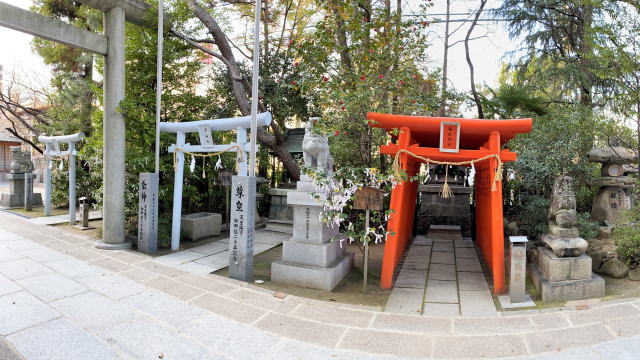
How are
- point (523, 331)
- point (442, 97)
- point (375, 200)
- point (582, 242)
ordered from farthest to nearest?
point (442, 97) < point (375, 200) < point (582, 242) < point (523, 331)

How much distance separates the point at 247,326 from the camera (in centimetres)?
400

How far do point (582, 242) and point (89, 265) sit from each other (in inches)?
305

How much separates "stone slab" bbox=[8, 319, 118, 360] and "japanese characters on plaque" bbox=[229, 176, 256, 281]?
229 cm

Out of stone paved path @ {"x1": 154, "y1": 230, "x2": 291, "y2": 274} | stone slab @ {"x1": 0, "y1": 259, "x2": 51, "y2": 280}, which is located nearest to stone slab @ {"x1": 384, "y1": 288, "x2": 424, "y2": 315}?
stone paved path @ {"x1": 154, "y1": 230, "x2": 291, "y2": 274}

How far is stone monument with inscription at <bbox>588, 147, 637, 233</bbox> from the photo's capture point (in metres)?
6.79

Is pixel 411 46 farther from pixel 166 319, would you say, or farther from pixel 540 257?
pixel 166 319

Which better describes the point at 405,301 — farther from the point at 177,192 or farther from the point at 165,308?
the point at 177,192

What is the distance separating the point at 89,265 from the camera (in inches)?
236

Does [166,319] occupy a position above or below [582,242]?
below

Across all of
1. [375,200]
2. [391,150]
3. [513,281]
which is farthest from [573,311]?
[391,150]

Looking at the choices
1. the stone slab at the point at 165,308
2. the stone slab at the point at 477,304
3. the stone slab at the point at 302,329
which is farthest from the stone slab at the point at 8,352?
the stone slab at the point at 477,304

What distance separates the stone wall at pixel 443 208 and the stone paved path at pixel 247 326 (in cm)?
570

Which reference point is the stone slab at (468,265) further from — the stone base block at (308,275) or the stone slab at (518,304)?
the stone base block at (308,275)

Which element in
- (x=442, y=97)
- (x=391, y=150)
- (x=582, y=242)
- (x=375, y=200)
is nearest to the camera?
(x=582, y=242)
